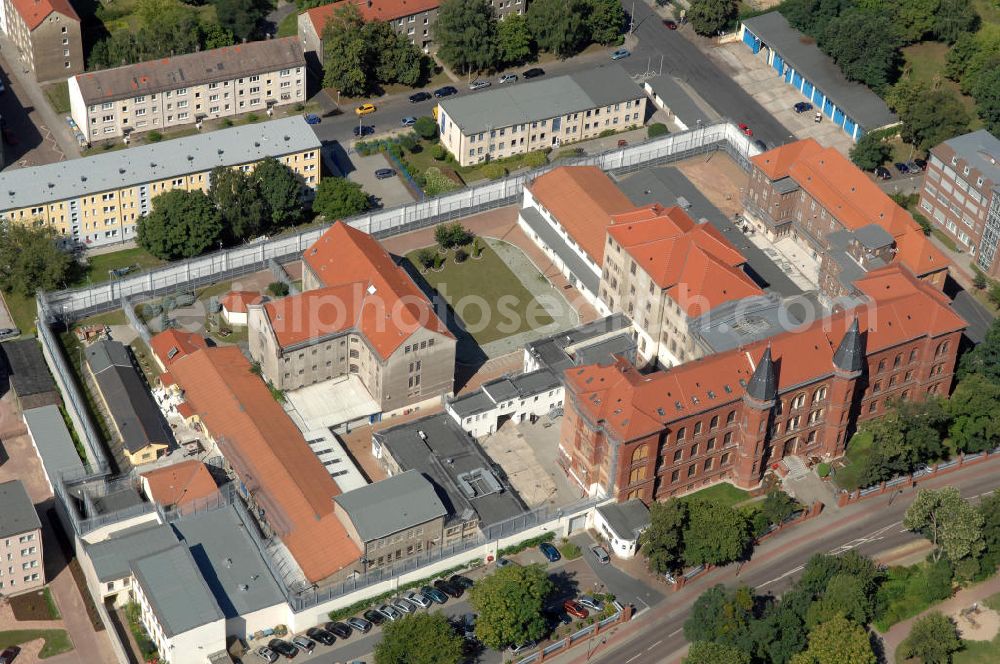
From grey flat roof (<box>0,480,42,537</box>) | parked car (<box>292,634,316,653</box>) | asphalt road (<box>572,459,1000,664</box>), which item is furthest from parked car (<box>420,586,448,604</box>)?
grey flat roof (<box>0,480,42,537</box>)

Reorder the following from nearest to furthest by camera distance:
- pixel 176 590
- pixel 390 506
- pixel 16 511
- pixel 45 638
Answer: pixel 176 590
pixel 45 638
pixel 16 511
pixel 390 506

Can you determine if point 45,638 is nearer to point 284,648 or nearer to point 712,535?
point 284,648

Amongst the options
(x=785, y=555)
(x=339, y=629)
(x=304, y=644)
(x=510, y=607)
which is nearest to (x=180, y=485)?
(x=304, y=644)

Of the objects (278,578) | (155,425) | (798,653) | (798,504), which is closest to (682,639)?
(798,653)

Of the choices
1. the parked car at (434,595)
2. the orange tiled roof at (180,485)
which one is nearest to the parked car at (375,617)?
the parked car at (434,595)

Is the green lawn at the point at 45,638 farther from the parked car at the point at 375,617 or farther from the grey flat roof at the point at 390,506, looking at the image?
the grey flat roof at the point at 390,506

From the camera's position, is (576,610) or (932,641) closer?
(932,641)
